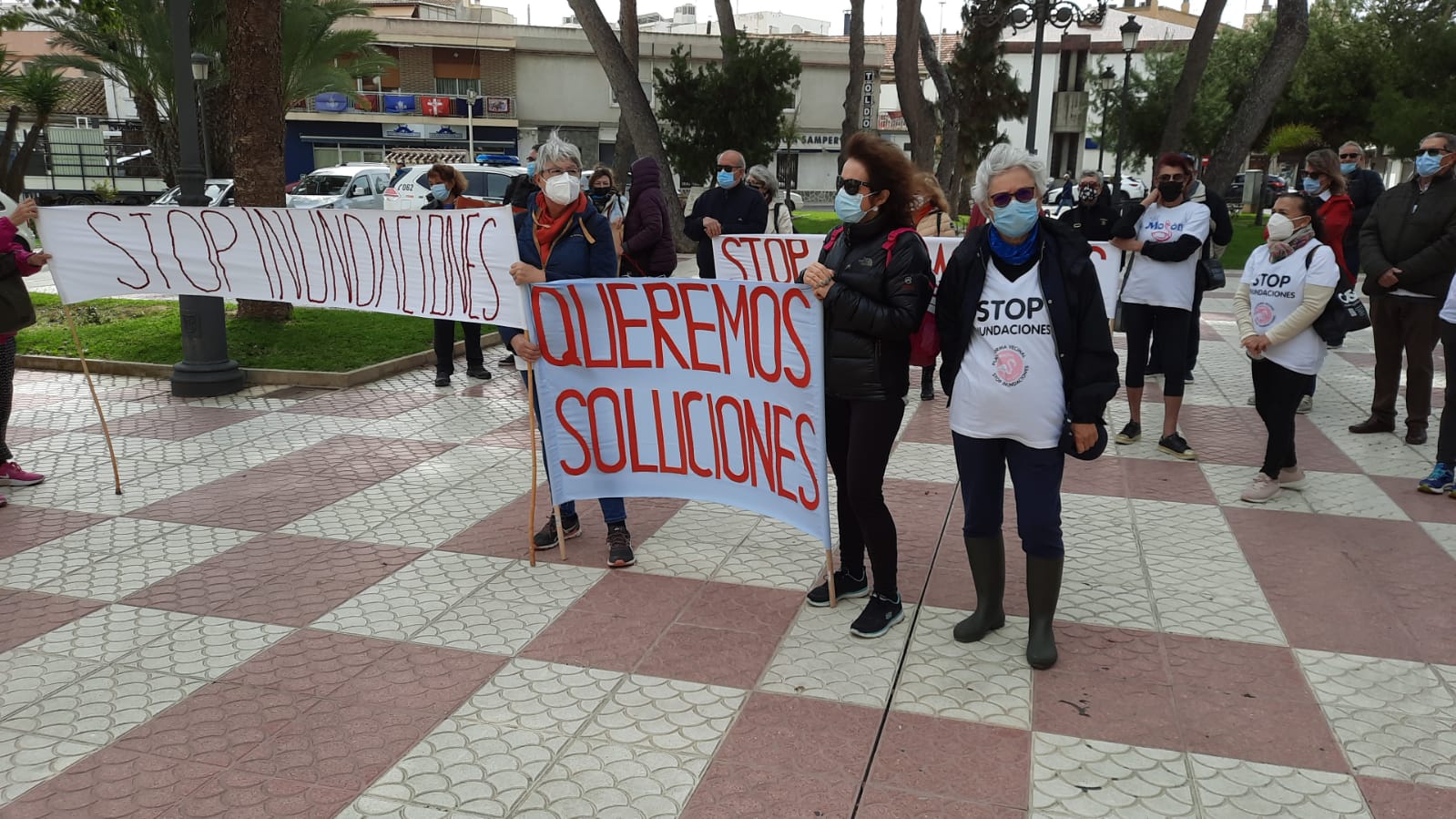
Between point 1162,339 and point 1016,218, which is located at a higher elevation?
point 1016,218

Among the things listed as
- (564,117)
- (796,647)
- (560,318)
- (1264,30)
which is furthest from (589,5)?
(1264,30)

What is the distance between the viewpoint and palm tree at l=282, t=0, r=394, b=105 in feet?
94.0

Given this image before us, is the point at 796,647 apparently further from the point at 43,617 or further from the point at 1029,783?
the point at 43,617

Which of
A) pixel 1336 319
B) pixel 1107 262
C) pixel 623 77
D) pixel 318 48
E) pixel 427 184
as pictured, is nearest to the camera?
pixel 1336 319

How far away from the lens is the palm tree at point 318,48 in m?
28.7

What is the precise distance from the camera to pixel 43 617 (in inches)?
176

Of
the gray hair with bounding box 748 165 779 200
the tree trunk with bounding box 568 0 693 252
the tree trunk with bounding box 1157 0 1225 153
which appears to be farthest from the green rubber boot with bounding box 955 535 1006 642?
the tree trunk with bounding box 1157 0 1225 153

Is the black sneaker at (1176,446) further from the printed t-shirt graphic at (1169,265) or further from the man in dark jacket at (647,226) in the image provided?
the man in dark jacket at (647,226)

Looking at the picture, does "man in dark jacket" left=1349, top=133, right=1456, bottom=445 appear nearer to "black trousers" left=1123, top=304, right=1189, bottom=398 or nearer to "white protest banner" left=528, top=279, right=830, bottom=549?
"black trousers" left=1123, top=304, right=1189, bottom=398

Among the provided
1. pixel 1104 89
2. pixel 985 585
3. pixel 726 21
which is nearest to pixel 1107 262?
pixel 985 585

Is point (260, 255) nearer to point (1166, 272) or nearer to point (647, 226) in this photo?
point (647, 226)

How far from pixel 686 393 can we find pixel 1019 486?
1.54m

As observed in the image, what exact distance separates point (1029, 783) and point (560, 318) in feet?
9.22

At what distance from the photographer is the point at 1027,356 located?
3764mm
